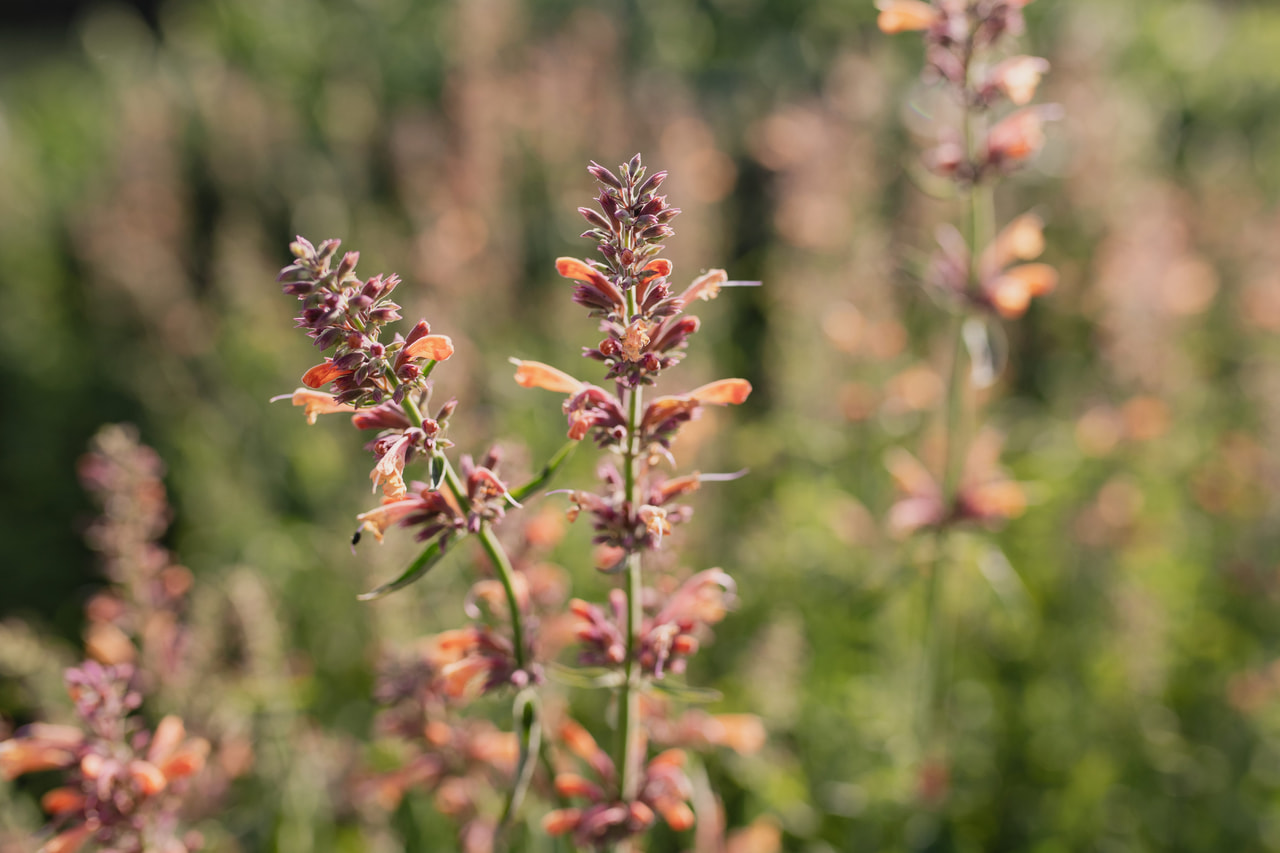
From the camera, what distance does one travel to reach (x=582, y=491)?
69.6 inches

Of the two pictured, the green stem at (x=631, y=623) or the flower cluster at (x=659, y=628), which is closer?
the green stem at (x=631, y=623)

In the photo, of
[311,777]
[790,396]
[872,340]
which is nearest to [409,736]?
[311,777]

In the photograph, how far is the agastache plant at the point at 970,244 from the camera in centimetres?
222

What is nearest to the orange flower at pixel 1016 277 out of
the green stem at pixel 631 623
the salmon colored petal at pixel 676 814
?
the green stem at pixel 631 623

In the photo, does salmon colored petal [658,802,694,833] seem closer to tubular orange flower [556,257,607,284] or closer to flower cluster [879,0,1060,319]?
tubular orange flower [556,257,607,284]

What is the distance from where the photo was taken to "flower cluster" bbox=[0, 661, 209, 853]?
183 centimetres

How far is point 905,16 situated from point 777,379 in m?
3.43

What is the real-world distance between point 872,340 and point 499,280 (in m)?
2.27

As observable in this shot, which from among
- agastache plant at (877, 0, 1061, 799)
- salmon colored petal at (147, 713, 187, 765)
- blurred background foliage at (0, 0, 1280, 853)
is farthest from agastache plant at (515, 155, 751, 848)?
agastache plant at (877, 0, 1061, 799)

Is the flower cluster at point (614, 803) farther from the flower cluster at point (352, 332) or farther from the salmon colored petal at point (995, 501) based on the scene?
the salmon colored petal at point (995, 501)

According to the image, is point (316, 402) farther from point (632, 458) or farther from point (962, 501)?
point (962, 501)

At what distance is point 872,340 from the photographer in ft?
12.9

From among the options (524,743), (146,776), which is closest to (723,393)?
(524,743)

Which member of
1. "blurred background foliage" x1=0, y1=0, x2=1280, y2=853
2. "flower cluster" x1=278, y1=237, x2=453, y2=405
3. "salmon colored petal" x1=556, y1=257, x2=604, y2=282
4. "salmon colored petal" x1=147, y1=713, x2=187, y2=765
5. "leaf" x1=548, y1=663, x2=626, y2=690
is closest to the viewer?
"flower cluster" x1=278, y1=237, x2=453, y2=405
